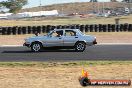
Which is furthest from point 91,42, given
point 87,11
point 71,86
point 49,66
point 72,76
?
point 87,11

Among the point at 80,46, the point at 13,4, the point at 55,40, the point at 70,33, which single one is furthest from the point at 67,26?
the point at 13,4

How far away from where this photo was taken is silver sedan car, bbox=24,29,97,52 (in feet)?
83.4

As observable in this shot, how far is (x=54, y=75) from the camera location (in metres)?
14.7

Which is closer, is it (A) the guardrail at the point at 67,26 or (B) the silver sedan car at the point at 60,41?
(B) the silver sedan car at the point at 60,41

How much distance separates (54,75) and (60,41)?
1095cm

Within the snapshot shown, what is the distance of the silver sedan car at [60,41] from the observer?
25422mm

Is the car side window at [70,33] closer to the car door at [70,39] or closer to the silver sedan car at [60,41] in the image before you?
the car door at [70,39]

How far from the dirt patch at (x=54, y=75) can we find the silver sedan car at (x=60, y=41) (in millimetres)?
8102

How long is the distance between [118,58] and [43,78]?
7.85m

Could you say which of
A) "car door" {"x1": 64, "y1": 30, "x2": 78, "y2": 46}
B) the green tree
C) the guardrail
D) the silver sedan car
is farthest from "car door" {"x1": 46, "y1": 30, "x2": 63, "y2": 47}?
the green tree

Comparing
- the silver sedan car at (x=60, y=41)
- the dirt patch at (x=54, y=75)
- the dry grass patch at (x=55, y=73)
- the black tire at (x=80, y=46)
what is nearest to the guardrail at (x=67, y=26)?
the silver sedan car at (x=60, y=41)

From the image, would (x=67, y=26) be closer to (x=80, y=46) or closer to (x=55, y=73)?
(x=80, y=46)

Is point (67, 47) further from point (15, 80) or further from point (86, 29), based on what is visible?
point (86, 29)

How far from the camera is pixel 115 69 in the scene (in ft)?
53.1
